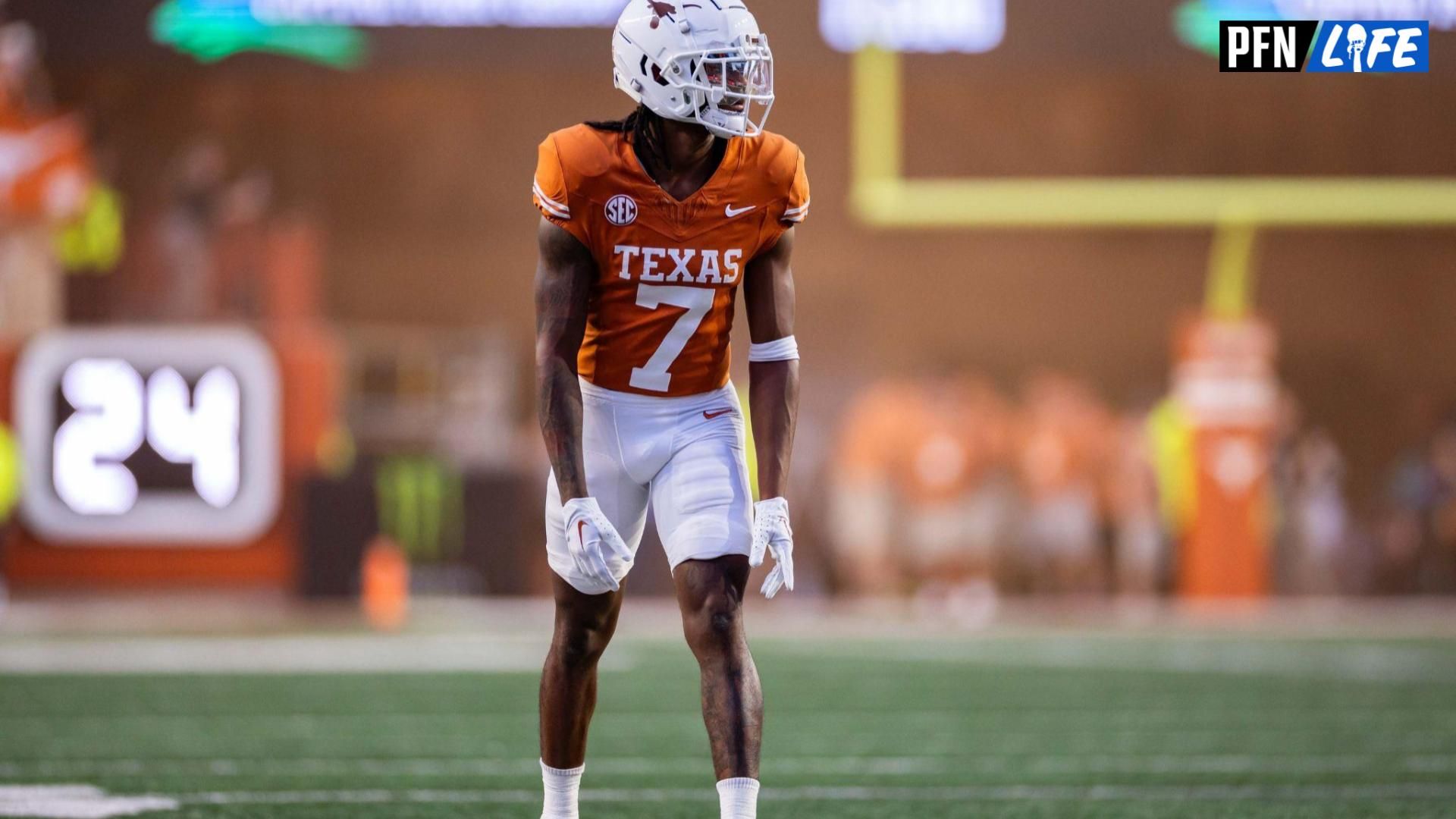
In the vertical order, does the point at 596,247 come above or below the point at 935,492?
above

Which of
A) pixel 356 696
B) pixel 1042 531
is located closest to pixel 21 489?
pixel 356 696

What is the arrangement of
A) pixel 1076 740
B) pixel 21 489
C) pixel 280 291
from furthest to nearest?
pixel 280 291 < pixel 21 489 < pixel 1076 740

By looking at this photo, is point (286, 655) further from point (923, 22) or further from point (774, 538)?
point (774, 538)

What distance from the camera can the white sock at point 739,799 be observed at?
306cm

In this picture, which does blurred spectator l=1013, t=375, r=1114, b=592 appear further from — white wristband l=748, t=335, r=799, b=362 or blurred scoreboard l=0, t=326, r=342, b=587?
white wristband l=748, t=335, r=799, b=362

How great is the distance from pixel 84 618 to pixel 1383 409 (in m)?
10.9

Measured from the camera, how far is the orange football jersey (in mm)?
3230

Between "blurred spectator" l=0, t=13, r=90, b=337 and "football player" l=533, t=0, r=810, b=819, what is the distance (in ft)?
30.2

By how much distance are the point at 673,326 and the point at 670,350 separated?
0.04 metres

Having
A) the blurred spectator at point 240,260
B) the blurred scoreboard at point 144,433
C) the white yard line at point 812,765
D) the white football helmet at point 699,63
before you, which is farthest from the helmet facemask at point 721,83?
the blurred spectator at point 240,260

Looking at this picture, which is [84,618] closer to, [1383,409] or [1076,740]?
[1076,740]

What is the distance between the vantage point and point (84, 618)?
1056cm

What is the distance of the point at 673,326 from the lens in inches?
131

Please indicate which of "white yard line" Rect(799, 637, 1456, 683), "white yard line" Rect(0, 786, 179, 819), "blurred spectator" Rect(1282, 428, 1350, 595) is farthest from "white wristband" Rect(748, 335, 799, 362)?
"blurred spectator" Rect(1282, 428, 1350, 595)
